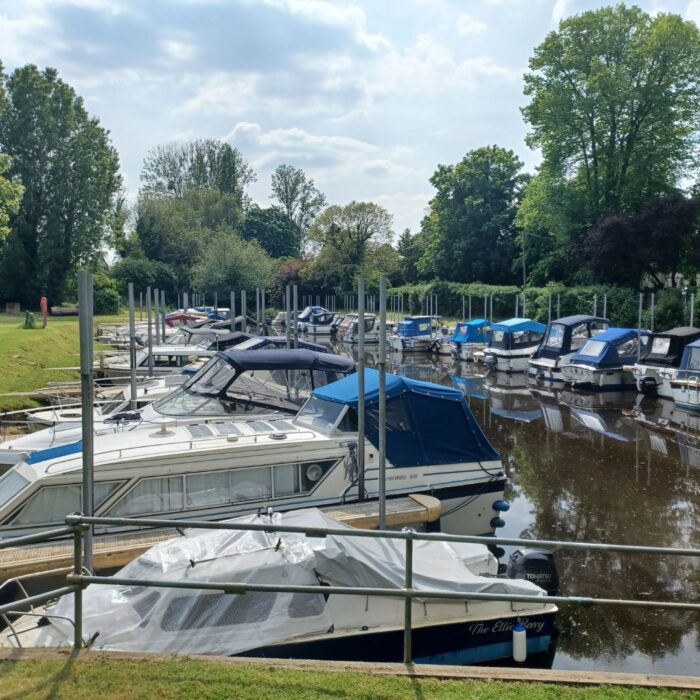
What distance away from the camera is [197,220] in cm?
7506

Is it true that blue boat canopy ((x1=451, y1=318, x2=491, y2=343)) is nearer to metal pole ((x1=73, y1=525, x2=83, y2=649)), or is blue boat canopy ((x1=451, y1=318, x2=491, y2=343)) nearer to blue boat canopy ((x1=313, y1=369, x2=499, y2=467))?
blue boat canopy ((x1=313, y1=369, x2=499, y2=467))

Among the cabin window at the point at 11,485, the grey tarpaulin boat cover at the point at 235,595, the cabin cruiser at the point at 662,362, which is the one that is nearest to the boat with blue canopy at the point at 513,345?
the cabin cruiser at the point at 662,362

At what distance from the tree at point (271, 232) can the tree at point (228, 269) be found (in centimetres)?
3121

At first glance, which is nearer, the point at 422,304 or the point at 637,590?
the point at 637,590

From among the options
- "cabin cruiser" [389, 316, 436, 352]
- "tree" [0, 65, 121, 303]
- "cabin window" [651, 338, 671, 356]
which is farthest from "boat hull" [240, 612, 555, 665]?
"tree" [0, 65, 121, 303]

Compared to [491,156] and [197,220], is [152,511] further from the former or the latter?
[197,220]

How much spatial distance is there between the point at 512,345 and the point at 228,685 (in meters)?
30.3

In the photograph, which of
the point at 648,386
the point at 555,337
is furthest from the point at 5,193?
the point at 648,386

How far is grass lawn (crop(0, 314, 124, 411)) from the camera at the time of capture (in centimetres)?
2114

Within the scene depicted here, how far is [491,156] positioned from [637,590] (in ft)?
186

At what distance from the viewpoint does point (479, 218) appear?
60.0m

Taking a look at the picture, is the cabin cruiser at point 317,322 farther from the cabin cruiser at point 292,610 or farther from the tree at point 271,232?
the cabin cruiser at point 292,610

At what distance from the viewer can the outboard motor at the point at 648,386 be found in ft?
85.5

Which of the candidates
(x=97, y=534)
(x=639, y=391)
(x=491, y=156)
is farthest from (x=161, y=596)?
(x=491, y=156)
